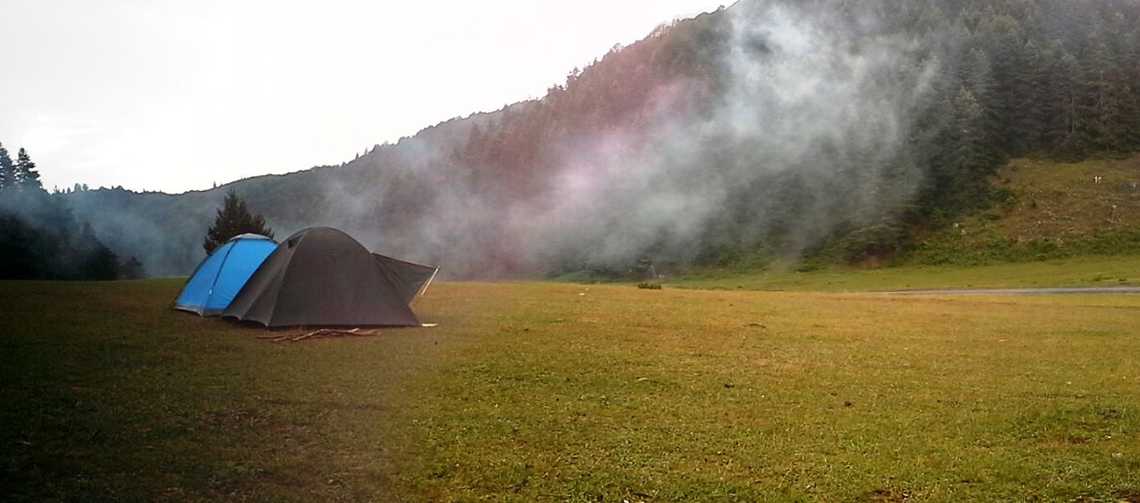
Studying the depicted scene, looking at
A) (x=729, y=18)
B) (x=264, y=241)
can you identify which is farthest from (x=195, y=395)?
(x=729, y=18)

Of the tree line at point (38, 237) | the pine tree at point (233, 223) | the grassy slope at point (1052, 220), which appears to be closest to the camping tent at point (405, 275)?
the tree line at point (38, 237)

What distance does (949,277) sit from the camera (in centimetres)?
5719

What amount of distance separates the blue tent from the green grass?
37.6 m

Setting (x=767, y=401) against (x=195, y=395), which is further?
(x=767, y=401)

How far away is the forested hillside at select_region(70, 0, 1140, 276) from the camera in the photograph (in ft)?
279

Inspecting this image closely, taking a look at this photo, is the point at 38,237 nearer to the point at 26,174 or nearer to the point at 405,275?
the point at 26,174

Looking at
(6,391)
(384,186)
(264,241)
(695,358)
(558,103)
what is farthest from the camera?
(384,186)

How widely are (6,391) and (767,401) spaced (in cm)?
1036

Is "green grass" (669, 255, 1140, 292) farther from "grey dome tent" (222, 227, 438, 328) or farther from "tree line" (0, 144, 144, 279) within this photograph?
"tree line" (0, 144, 144, 279)

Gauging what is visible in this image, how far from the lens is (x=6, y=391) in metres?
9.30

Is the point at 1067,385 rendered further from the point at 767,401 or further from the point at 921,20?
the point at 921,20

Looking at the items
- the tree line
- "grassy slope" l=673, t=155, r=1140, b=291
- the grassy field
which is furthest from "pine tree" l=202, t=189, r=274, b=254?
the grassy field

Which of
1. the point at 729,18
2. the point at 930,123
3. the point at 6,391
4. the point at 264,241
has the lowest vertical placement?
the point at 6,391

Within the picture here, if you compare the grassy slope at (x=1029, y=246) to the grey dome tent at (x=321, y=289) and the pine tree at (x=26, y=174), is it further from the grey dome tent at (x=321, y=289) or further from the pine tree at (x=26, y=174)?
the pine tree at (x=26, y=174)
